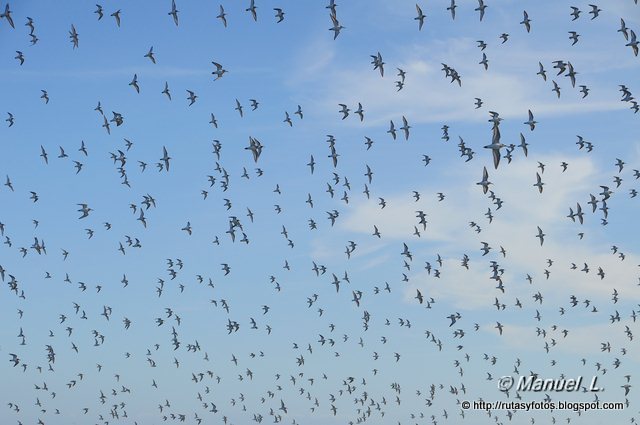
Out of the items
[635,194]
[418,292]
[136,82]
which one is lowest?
[418,292]

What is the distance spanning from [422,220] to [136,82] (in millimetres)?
42565

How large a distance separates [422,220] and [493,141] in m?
59.8

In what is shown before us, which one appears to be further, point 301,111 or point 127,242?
point 127,242

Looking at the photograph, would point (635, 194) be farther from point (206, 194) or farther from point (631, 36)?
point (206, 194)

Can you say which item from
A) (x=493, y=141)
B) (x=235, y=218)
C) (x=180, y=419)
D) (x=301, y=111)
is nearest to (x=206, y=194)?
(x=235, y=218)

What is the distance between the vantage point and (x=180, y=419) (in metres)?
162

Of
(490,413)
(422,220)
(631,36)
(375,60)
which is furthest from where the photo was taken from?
(490,413)

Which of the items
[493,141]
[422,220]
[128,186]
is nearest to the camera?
[493,141]

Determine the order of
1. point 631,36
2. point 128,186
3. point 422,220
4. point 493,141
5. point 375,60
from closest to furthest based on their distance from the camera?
point 493,141
point 631,36
point 375,60
point 128,186
point 422,220

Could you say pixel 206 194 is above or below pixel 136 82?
below

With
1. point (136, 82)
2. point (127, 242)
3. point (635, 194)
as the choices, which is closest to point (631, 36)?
point (635, 194)

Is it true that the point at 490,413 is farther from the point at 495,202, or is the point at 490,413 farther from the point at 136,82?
the point at 136,82

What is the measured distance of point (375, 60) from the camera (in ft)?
356

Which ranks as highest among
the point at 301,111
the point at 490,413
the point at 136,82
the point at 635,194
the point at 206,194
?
the point at 136,82
